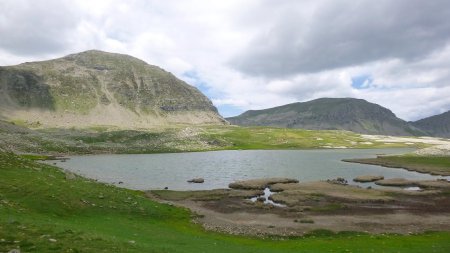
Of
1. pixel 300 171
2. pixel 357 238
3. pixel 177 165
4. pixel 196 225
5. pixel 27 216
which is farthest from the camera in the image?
pixel 177 165

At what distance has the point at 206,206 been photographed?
67.2 meters

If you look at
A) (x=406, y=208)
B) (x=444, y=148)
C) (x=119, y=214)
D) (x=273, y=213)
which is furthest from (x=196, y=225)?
(x=444, y=148)

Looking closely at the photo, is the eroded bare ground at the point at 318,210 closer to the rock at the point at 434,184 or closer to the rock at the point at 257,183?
the rock at the point at 257,183

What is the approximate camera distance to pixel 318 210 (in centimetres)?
6294

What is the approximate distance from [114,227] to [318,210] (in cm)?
3669

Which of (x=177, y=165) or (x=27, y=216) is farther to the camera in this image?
(x=177, y=165)

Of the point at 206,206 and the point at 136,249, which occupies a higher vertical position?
the point at 136,249

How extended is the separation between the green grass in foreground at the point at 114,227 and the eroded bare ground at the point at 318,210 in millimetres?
3836

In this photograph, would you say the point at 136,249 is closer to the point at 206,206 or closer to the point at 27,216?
the point at 27,216

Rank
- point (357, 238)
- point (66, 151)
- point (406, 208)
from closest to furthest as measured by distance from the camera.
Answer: point (357, 238), point (406, 208), point (66, 151)

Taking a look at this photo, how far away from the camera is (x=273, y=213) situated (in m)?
60.1

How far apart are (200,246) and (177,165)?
4134 inches

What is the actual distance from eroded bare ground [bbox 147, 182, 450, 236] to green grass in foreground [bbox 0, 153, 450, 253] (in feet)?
12.6

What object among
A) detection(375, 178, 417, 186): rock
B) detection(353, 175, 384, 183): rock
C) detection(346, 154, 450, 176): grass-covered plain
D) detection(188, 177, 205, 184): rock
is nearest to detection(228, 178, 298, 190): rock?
detection(188, 177, 205, 184): rock
